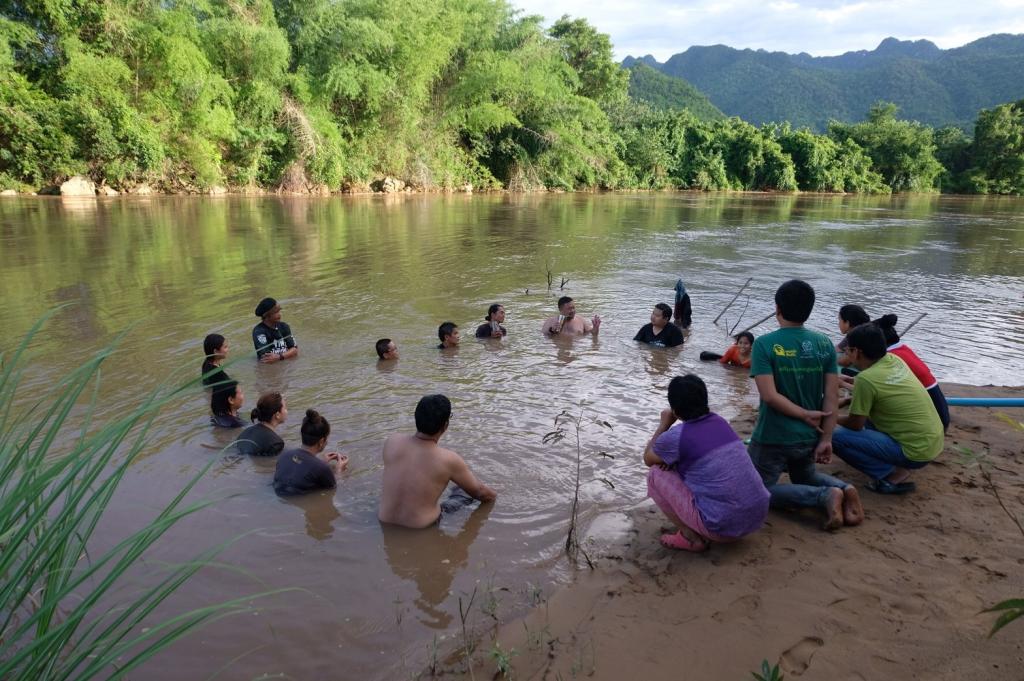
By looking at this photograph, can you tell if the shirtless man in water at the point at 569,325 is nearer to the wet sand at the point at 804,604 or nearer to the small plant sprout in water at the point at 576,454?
the small plant sprout in water at the point at 576,454

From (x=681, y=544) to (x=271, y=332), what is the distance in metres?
5.49

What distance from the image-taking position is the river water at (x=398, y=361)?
11.2ft

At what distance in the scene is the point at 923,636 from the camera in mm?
2768

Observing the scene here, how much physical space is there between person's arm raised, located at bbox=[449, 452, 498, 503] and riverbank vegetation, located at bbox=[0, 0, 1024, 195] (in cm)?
2758

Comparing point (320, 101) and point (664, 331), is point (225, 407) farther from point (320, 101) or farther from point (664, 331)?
point (320, 101)

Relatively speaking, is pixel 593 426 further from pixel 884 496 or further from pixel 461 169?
pixel 461 169

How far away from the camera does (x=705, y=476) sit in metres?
3.51

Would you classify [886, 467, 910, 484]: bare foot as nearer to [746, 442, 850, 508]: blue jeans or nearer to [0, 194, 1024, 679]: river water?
[746, 442, 850, 508]: blue jeans

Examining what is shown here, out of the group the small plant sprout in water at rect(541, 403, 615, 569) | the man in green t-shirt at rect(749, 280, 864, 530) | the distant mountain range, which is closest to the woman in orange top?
the small plant sprout in water at rect(541, 403, 615, 569)

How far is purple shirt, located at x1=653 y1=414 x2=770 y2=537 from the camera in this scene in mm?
3445

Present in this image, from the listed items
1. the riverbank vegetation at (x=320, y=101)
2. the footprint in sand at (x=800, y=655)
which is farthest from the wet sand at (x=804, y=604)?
the riverbank vegetation at (x=320, y=101)

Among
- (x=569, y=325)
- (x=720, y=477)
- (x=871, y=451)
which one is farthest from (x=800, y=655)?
(x=569, y=325)

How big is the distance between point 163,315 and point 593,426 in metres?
7.02

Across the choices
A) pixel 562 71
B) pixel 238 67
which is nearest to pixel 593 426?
pixel 238 67
